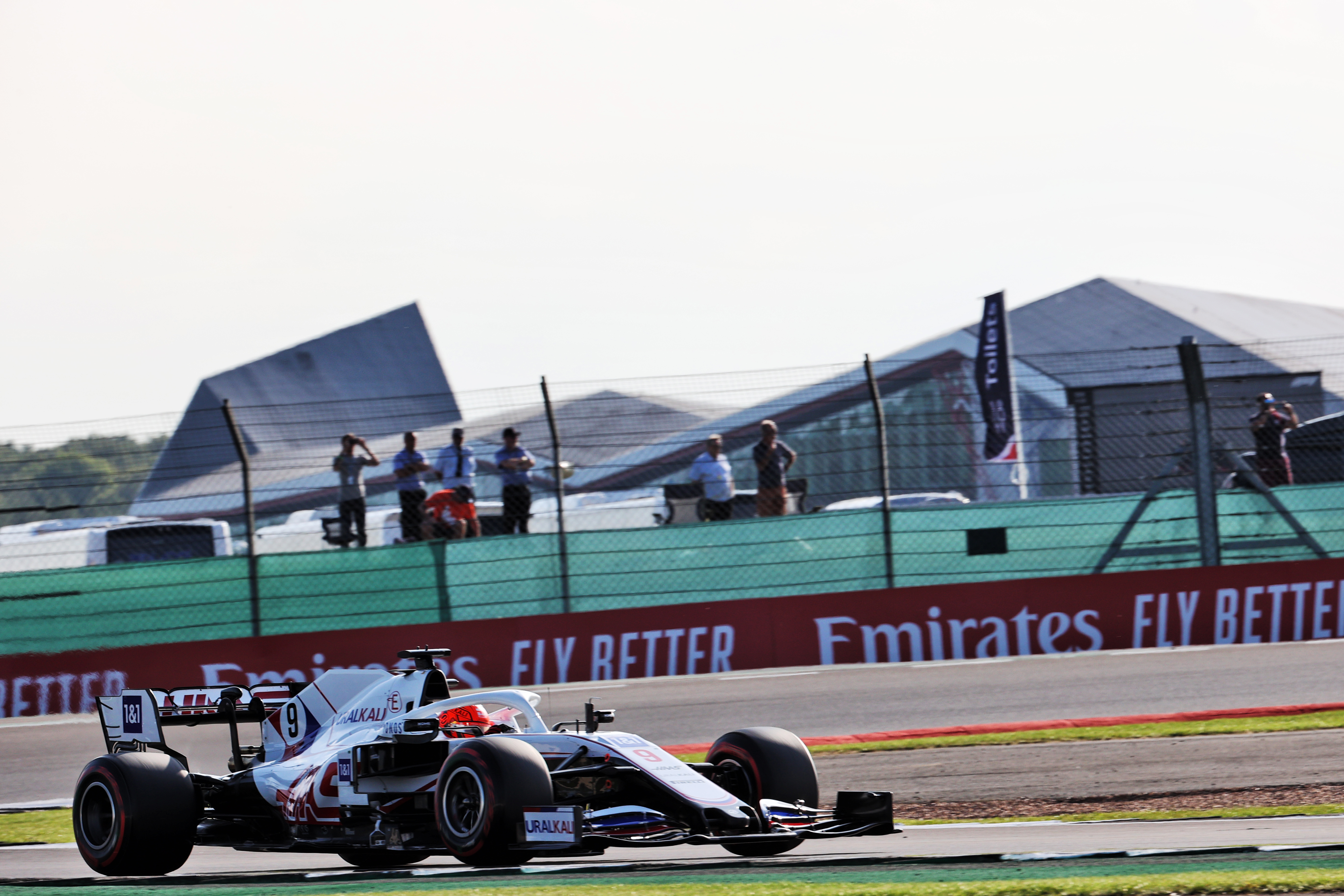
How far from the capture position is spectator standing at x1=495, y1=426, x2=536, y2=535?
13484mm

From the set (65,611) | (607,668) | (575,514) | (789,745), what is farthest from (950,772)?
(65,611)

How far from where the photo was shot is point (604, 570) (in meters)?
13.3

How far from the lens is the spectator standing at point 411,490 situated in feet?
44.6

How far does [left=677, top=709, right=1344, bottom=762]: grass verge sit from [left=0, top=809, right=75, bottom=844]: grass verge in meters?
3.49

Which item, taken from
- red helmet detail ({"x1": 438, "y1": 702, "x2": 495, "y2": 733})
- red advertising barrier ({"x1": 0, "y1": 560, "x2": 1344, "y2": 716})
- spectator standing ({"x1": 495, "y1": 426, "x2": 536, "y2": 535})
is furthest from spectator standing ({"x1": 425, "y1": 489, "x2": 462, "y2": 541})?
red helmet detail ({"x1": 438, "y1": 702, "x2": 495, "y2": 733})

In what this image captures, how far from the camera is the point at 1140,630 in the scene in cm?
1308

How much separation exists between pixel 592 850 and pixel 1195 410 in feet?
31.5

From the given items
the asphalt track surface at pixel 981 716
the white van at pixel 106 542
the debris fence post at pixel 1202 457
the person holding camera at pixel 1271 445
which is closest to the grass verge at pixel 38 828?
the asphalt track surface at pixel 981 716

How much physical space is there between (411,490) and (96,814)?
7.13 m

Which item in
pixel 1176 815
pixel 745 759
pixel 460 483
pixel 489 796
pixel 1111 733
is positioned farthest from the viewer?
pixel 460 483

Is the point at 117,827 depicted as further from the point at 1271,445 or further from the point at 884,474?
the point at 1271,445

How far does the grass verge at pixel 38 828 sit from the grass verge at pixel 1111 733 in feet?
11.4

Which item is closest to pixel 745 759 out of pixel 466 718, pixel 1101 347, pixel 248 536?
pixel 466 718

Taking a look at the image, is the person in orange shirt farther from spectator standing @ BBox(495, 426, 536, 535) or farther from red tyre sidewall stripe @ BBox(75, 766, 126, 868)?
red tyre sidewall stripe @ BBox(75, 766, 126, 868)
